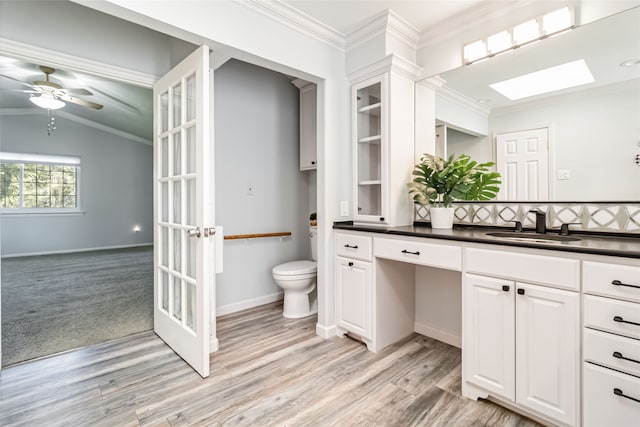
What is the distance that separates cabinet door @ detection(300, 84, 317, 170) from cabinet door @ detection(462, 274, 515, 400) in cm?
202

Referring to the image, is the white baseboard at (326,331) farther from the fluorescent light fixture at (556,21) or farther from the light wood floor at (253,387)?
the fluorescent light fixture at (556,21)

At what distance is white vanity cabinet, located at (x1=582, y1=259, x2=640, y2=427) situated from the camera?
46.3 inches

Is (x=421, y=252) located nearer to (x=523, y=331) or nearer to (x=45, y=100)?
(x=523, y=331)

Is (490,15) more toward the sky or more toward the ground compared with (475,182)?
more toward the sky

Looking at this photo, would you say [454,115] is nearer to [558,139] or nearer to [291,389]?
[558,139]

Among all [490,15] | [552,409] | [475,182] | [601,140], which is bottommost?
[552,409]

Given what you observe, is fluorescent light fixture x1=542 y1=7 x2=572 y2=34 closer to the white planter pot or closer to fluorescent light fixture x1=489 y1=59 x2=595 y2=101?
fluorescent light fixture x1=489 y1=59 x2=595 y2=101

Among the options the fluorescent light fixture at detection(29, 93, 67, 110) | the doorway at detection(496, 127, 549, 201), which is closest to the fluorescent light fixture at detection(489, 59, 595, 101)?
the doorway at detection(496, 127, 549, 201)

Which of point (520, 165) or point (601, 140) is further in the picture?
point (520, 165)

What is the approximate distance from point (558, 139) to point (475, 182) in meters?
0.51

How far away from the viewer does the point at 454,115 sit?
238 cm

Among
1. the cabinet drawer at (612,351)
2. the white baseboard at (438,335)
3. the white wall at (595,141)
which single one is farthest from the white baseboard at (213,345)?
the white wall at (595,141)

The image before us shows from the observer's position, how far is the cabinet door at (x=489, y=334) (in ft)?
4.96

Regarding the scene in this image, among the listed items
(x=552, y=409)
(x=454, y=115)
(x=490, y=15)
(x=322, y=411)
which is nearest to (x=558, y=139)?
(x=454, y=115)
